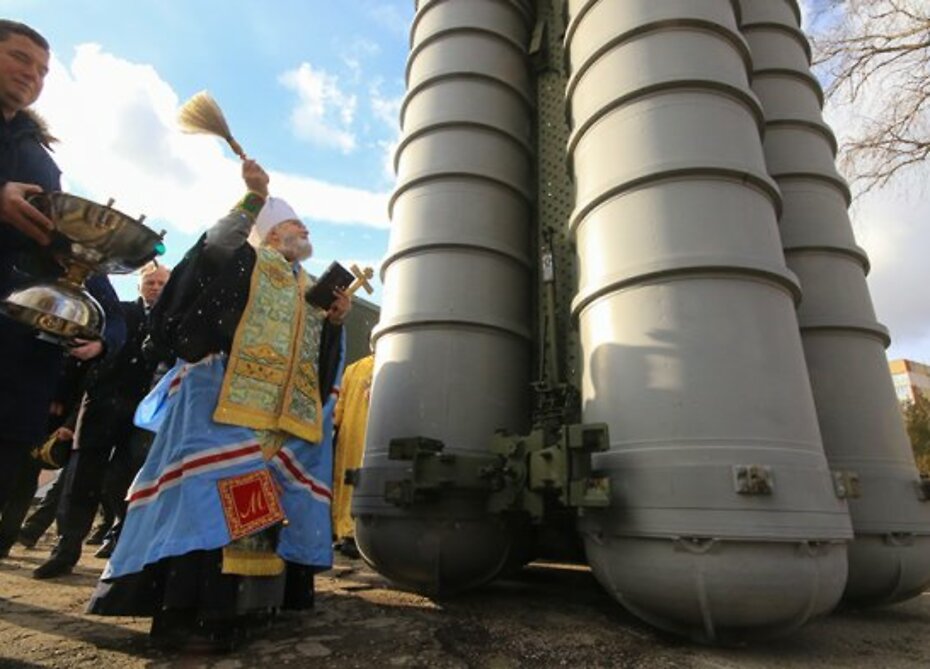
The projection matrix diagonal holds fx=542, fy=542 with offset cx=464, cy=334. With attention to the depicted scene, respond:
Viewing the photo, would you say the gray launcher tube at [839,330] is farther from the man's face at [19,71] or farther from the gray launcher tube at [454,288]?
the man's face at [19,71]

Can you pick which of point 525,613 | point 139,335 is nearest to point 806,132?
point 525,613

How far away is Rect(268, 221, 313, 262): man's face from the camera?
3.01m

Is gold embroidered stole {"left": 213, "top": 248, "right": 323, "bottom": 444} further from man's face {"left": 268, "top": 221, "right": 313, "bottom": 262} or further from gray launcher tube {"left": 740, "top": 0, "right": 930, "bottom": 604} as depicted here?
gray launcher tube {"left": 740, "top": 0, "right": 930, "bottom": 604}

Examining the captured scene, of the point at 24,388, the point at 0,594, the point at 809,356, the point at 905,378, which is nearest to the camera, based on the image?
the point at 24,388

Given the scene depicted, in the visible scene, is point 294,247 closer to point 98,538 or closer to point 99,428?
point 99,428

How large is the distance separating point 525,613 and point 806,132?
3677 mm

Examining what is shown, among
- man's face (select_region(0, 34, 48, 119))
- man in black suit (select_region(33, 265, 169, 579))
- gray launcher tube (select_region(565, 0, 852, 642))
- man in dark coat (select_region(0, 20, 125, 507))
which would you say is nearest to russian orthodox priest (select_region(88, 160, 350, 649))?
man in dark coat (select_region(0, 20, 125, 507))

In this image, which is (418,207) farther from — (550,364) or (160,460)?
(160,460)

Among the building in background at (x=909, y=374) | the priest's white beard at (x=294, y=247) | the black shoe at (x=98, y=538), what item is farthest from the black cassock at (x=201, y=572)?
the building in background at (x=909, y=374)

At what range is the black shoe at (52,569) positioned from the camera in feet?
10.6

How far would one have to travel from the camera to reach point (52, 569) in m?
3.26

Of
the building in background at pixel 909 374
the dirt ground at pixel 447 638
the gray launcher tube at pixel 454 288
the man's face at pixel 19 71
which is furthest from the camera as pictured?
the building in background at pixel 909 374

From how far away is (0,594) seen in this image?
272cm

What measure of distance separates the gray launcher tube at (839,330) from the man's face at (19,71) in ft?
11.4
